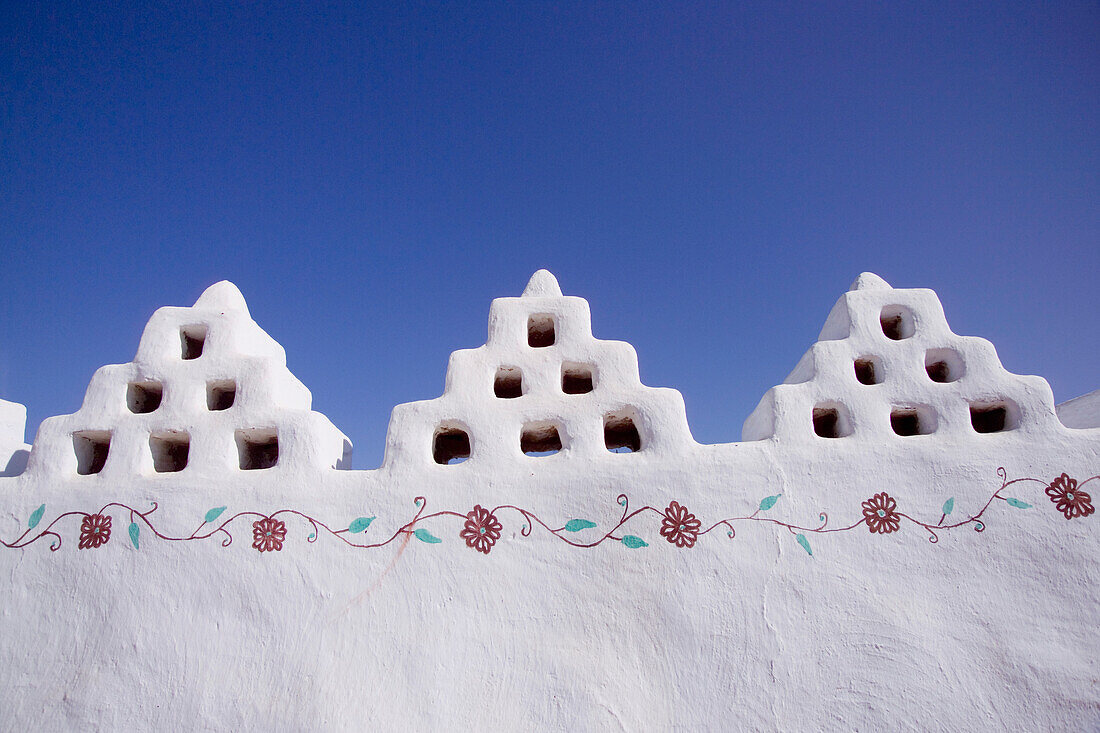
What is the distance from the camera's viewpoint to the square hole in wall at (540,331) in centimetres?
671

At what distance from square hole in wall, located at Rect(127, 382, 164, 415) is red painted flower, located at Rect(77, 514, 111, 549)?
981mm

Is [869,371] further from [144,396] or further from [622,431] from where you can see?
[144,396]

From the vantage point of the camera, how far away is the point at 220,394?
262 inches

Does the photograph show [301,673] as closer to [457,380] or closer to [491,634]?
[491,634]

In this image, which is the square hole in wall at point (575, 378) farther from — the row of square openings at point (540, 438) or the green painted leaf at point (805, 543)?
the green painted leaf at point (805, 543)

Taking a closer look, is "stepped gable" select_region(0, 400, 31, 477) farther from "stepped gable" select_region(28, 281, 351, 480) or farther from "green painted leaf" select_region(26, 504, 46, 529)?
"green painted leaf" select_region(26, 504, 46, 529)

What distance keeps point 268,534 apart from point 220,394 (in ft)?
5.20

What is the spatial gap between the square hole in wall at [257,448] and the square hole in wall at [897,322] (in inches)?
202

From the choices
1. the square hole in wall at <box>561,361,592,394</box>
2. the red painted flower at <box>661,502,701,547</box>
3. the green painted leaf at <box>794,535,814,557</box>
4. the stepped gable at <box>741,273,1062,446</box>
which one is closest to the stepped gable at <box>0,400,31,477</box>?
the square hole in wall at <box>561,361,592,394</box>

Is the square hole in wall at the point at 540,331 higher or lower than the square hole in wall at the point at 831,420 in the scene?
higher

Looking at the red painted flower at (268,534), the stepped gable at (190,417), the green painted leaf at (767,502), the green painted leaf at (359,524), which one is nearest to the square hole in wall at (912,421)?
the green painted leaf at (767,502)

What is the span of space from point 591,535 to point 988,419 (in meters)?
3.42

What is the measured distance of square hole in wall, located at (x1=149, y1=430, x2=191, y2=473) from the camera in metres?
6.17

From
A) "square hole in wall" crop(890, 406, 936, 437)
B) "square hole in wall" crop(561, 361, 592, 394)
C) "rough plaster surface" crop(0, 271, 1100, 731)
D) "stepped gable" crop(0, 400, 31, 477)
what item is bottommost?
"rough plaster surface" crop(0, 271, 1100, 731)
